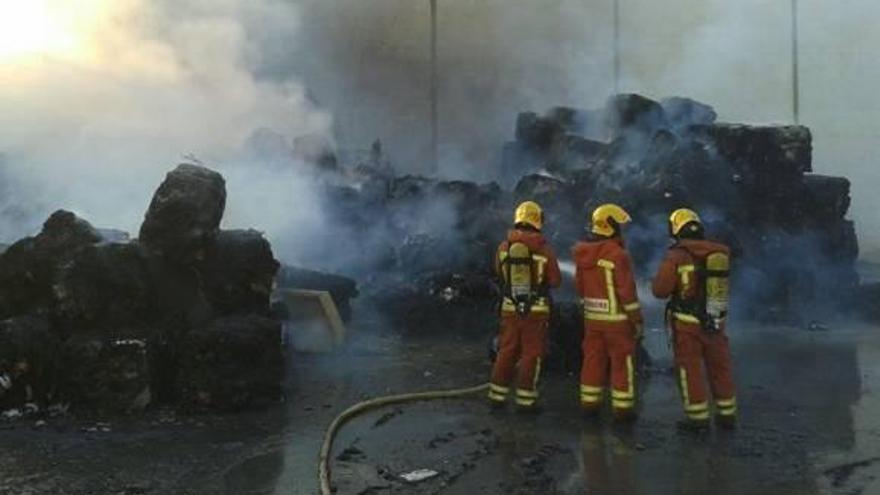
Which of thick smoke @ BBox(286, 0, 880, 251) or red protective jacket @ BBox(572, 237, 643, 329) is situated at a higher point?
thick smoke @ BBox(286, 0, 880, 251)

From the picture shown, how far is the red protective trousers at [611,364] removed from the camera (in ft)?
18.7

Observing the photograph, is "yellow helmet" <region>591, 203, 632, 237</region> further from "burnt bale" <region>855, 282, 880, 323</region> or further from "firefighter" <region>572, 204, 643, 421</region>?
"burnt bale" <region>855, 282, 880, 323</region>

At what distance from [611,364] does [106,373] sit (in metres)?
3.46

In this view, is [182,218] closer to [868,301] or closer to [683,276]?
[683,276]

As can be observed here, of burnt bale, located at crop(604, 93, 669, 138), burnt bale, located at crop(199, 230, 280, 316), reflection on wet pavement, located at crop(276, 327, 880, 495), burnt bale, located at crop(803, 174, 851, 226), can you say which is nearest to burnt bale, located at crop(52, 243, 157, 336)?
burnt bale, located at crop(199, 230, 280, 316)

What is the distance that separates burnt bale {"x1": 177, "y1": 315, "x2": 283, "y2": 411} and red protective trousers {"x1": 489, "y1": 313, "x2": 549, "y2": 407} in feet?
5.45

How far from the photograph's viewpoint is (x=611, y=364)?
5.75 meters

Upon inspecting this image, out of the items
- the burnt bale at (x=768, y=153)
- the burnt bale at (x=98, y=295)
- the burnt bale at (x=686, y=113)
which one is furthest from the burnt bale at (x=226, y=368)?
the burnt bale at (x=686, y=113)

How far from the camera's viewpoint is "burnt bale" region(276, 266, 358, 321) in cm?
899

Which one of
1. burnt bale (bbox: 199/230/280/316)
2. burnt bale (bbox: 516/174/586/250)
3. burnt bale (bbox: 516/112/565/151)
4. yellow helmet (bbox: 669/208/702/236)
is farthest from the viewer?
burnt bale (bbox: 516/112/565/151)

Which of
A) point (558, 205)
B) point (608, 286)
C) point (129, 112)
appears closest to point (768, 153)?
point (558, 205)

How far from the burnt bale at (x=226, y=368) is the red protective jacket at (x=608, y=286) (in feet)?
7.64

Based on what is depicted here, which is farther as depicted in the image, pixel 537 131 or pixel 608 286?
pixel 537 131

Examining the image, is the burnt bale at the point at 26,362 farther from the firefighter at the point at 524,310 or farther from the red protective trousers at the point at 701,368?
the red protective trousers at the point at 701,368
